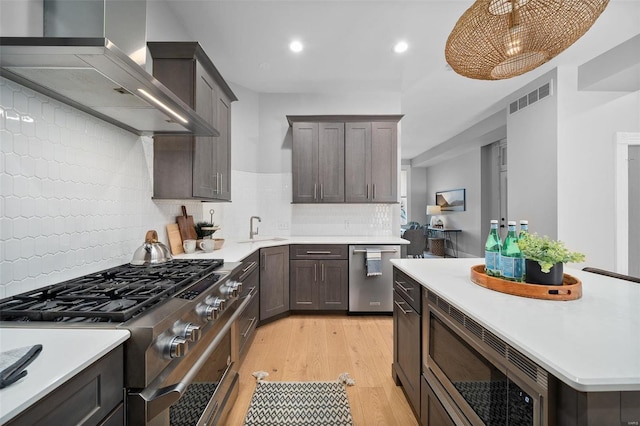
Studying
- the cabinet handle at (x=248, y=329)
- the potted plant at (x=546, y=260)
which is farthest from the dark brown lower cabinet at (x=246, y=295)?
the potted plant at (x=546, y=260)

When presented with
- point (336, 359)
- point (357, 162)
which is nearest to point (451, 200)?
point (357, 162)

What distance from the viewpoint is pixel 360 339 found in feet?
9.28

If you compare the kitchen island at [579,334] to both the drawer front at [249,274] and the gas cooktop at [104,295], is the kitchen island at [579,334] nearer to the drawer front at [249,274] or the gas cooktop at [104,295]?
the gas cooktop at [104,295]

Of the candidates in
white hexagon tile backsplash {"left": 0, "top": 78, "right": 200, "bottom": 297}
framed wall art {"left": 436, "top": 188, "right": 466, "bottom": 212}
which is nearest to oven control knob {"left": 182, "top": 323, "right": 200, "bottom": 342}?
white hexagon tile backsplash {"left": 0, "top": 78, "right": 200, "bottom": 297}

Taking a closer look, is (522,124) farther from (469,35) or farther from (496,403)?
(496,403)

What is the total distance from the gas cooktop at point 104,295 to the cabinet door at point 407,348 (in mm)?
1201

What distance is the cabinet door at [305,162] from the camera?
369 cm

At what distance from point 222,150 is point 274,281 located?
1.54 meters

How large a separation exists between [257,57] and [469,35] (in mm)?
2549

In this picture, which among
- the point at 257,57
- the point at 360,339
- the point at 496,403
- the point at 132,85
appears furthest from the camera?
the point at 257,57

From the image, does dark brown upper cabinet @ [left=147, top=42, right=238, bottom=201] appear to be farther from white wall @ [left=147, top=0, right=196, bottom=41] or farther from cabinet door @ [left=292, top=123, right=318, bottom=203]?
cabinet door @ [left=292, top=123, right=318, bottom=203]

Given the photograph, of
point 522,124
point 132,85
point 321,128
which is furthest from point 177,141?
point 522,124

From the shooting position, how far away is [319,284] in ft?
11.1

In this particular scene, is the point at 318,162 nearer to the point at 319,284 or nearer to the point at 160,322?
the point at 319,284
